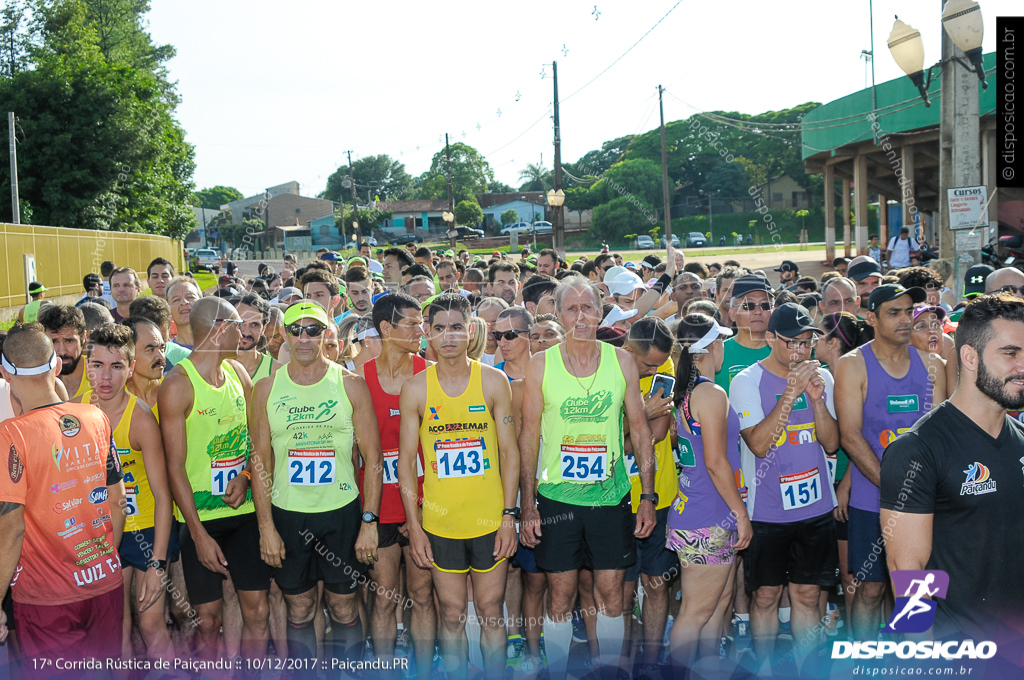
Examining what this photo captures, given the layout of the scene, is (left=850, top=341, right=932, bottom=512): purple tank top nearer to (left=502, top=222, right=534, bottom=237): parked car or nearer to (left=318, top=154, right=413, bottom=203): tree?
(left=502, top=222, right=534, bottom=237): parked car

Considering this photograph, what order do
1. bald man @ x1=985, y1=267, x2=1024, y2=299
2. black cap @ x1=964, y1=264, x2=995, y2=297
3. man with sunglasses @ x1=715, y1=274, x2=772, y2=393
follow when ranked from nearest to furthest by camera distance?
man with sunglasses @ x1=715, y1=274, x2=772, y2=393
bald man @ x1=985, y1=267, x2=1024, y2=299
black cap @ x1=964, y1=264, x2=995, y2=297

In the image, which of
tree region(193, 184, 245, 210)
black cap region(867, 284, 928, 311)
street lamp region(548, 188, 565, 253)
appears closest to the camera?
black cap region(867, 284, 928, 311)

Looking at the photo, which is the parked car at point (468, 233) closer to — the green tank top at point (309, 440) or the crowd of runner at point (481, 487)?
the crowd of runner at point (481, 487)

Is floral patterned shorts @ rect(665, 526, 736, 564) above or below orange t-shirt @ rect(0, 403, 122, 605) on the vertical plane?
below

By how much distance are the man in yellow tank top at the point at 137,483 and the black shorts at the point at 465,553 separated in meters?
1.54

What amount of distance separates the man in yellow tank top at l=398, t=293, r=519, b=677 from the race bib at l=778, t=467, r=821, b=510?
60.5 inches

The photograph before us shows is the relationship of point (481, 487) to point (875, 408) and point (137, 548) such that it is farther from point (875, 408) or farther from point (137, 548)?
point (875, 408)

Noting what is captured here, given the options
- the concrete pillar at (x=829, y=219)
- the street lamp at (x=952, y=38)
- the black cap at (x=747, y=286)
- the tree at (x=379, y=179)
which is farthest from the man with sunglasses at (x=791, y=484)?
the tree at (x=379, y=179)

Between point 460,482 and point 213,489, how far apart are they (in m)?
1.50

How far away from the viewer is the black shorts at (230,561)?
4617mm

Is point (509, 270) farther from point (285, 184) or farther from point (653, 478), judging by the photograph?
point (285, 184)

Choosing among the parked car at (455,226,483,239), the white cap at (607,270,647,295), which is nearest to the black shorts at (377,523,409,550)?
the white cap at (607,270,647,295)

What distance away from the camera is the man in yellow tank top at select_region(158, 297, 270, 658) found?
4.50m

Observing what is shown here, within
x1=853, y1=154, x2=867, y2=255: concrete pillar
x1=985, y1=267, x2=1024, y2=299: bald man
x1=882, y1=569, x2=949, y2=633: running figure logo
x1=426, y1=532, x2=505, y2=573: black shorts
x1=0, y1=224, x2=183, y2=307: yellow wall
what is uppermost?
x1=853, y1=154, x2=867, y2=255: concrete pillar
